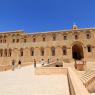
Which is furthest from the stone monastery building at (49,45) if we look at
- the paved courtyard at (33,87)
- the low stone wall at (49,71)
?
the paved courtyard at (33,87)

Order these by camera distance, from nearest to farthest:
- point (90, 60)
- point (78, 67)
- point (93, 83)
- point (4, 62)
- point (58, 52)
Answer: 1. point (93, 83)
2. point (78, 67)
3. point (90, 60)
4. point (58, 52)
5. point (4, 62)

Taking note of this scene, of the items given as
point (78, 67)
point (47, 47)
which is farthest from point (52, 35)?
point (78, 67)

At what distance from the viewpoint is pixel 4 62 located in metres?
38.1

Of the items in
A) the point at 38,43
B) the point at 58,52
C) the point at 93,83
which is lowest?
the point at 93,83

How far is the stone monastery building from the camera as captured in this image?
33.8 metres

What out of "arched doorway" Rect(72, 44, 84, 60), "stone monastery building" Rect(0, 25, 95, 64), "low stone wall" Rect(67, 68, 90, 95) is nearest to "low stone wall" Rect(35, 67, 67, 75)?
"low stone wall" Rect(67, 68, 90, 95)

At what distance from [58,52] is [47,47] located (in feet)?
10.6

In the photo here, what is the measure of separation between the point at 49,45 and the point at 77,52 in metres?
8.00

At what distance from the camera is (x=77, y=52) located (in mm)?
37188

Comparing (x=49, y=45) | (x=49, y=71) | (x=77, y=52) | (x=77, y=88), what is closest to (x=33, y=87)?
(x=77, y=88)

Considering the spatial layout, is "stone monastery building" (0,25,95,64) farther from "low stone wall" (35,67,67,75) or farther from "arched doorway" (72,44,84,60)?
"low stone wall" (35,67,67,75)

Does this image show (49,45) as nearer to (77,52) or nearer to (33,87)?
(77,52)

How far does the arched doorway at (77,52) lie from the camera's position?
115 ft

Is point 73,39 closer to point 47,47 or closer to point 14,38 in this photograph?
point 47,47
